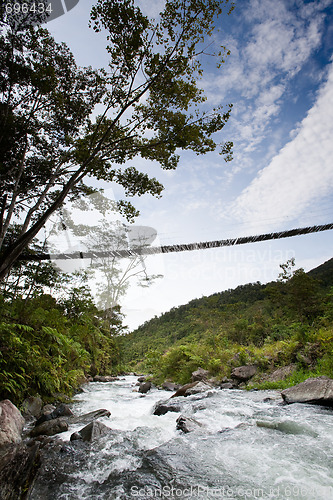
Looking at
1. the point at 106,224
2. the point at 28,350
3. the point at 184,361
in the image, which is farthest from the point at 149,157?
the point at 106,224

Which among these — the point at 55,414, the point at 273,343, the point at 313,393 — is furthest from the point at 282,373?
the point at 55,414

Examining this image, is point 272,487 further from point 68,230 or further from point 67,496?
point 68,230

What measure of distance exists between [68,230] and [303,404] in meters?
11.4

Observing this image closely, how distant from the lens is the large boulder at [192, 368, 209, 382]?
7367mm

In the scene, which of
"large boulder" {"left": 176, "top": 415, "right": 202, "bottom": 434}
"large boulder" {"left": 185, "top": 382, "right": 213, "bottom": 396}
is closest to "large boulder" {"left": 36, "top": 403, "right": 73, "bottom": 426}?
"large boulder" {"left": 176, "top": 415, "right": 202, "bottom": 434}

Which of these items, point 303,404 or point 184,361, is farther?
point 184,361

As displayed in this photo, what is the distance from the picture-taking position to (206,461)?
83.7 inches

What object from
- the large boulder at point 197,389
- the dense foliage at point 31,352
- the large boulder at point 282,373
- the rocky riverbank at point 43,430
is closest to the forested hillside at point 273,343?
the large boulder at point 282,373

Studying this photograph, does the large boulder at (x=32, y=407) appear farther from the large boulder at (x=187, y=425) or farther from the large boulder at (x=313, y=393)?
the large boulder at (x=313, y=393)

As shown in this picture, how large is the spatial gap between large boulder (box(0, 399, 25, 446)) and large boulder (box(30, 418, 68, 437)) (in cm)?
19

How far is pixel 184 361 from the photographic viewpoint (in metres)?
8.68

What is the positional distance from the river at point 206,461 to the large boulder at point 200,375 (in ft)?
13.1

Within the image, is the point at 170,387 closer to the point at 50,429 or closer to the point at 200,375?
the point at 200,375

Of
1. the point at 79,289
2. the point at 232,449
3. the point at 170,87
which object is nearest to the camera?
the point at 232,449
